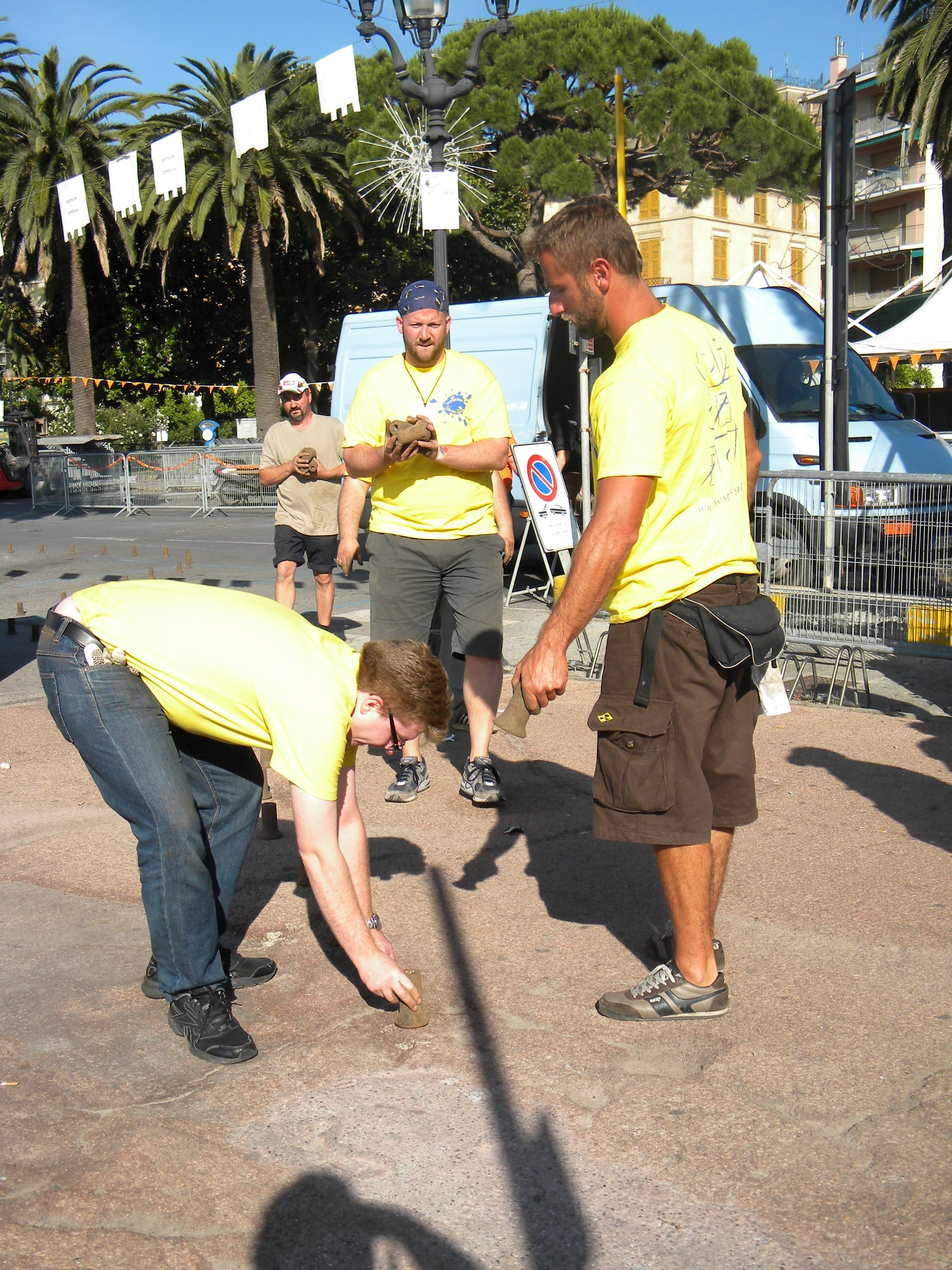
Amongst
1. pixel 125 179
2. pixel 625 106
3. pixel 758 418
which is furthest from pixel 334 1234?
pixel 625 106

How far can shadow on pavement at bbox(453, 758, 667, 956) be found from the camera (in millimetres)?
4145

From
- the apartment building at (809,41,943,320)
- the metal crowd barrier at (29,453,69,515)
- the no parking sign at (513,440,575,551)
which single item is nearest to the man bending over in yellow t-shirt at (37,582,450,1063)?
the no parking sign at (513,440,575,551)

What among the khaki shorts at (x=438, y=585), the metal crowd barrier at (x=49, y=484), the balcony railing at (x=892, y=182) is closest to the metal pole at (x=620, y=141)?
the khaki shorts at (x=438, y=585)

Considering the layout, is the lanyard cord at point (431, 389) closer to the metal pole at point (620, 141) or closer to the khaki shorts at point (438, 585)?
the khaki shorts at point (438, 585)

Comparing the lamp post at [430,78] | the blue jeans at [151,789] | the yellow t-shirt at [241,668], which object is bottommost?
the blue jeans at [151,789]

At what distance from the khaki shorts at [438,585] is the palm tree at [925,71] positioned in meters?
22.0

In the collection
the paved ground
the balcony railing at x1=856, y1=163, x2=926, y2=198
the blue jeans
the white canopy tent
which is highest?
the balcony railing at x1=856, y1=163, x2=926, y2=198

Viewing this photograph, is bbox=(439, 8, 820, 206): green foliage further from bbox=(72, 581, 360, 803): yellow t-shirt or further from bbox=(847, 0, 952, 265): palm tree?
bbox=(72, 581, 360, 803): yellow t-shirt

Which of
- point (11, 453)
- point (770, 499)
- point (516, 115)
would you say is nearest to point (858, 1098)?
point (770, 499)

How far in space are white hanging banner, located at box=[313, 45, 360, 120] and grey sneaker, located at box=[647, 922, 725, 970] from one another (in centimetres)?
951

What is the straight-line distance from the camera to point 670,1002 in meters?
3.35

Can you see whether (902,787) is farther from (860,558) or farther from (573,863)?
(860,558)

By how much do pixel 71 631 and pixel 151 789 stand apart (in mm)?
472

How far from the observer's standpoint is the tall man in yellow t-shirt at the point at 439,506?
211 inches
